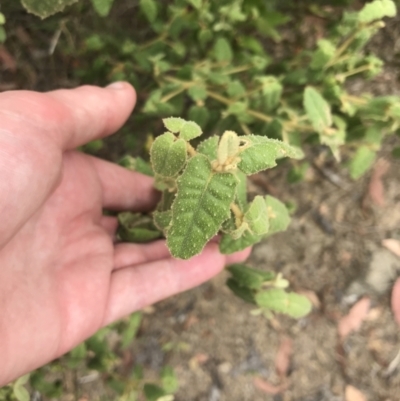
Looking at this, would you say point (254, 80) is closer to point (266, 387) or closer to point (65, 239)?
point (65, 239)

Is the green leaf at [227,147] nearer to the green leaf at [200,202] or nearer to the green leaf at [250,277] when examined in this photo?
the green leaf at [200,202]

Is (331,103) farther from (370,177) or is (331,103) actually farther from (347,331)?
(347,331)

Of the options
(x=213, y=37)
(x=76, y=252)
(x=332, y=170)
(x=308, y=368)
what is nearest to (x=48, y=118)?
(x=76, y=252)

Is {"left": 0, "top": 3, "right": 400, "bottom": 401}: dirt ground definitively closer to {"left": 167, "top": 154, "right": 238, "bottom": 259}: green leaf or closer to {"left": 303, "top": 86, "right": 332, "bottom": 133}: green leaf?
{"left": 303, "top": 86, "right": 332, "bottom": 133}: green leaf

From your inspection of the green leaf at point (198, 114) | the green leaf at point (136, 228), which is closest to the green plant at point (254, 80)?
the green leaf at point (198, 114)

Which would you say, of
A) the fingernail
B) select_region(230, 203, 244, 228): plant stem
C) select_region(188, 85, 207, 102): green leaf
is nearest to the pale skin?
the fingernail
